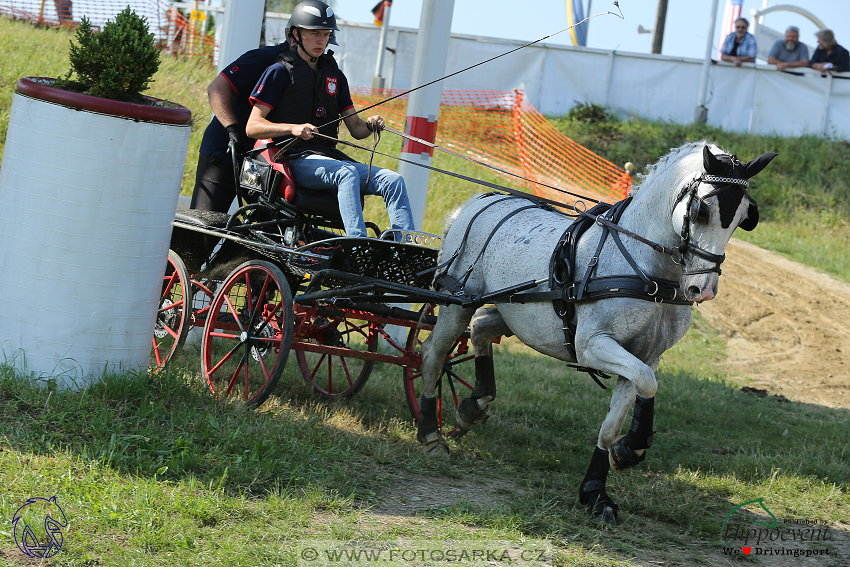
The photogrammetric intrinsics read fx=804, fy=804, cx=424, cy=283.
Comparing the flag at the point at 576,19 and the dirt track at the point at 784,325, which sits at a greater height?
the flag at the point at 576,19

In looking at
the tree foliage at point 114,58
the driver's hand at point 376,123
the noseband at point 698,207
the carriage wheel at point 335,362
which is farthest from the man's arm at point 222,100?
the noseband at point 698,207

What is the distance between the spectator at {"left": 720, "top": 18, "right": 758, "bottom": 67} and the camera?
55.6 feet

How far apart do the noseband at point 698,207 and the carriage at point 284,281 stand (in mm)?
1246

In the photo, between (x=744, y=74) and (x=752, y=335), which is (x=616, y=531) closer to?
(x=752, y=335)

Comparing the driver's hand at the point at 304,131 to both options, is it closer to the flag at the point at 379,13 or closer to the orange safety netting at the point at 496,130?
the orange safety netting at the point at 496,130

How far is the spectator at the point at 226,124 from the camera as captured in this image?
5.54m

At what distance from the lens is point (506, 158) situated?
1383 cm

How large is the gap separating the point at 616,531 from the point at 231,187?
3821mm

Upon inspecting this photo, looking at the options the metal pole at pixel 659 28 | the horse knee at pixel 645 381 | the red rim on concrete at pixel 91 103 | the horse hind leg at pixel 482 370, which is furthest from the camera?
the metal pole at pixel 659 28

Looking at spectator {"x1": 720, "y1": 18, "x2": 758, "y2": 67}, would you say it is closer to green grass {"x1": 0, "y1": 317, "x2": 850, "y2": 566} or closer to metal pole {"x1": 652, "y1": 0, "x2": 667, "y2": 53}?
metal pole {"x1": 652, "y1": 0, "x2": 667, "y2": 53}

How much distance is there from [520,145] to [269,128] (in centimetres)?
973

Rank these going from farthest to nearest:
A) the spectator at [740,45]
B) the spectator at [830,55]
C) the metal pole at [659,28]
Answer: the metal pole at [659,28]
the spectator at [740,45]
the spectator at [830,55]

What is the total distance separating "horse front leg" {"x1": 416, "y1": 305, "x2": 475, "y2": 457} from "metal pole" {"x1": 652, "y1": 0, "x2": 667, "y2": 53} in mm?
18602

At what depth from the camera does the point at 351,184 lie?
15.9 feet
